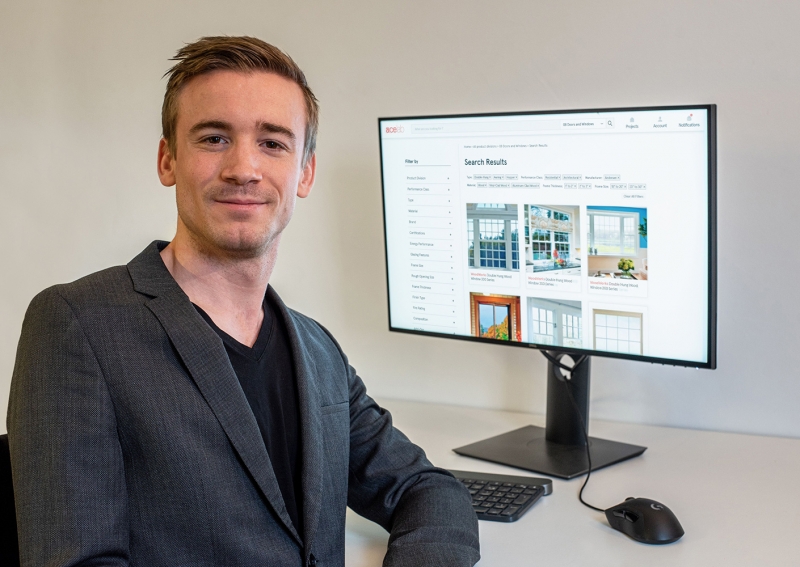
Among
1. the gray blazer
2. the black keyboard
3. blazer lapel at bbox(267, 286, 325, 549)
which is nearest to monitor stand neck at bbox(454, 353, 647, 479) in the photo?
the black keyboard

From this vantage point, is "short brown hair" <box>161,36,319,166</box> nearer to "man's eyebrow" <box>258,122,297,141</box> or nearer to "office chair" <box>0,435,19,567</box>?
"man's eyebrow" <box>258,122,297,141</box>

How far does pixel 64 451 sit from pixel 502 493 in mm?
689

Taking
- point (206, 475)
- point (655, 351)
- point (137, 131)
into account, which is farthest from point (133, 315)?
point (137, 131)

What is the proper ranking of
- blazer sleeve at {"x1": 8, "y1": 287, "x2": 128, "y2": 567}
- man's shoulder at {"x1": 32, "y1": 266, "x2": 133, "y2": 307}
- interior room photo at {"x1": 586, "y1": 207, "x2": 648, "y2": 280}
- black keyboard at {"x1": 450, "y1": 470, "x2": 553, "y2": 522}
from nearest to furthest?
1. blazer sleeve at {"x1": 8, "y1": 287, "x2": 128, "y2": 567}
2. man's shoulder at {"x1": 32, "y1": 266, "x2": 133, "y2": 307}
3. black keyboard at {"x1": 450, "y1": 470, "x2": 553, "y2": 522}
4. interior room photo at {"x1": 586, "y1": 207, "x2": 648, "y2": 280}

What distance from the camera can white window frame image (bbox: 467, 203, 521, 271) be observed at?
4.85 feet

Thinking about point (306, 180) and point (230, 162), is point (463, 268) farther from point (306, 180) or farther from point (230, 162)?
point (230, 162)

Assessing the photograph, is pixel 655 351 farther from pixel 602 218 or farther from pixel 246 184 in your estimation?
pixel 246 184

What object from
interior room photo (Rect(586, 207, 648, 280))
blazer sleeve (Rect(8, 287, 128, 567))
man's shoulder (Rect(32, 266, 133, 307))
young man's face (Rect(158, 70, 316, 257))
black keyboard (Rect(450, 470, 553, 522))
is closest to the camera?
blazer sleeve (Rect(8, 287, 128, 567))

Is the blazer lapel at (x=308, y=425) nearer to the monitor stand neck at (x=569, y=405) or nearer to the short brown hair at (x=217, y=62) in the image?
the short brown hair at (x=217, y=62)

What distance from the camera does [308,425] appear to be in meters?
1.11

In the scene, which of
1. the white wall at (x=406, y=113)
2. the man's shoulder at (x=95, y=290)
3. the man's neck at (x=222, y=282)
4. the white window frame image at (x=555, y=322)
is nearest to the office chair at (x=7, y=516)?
the man's shoulder at (x=95, y=290)

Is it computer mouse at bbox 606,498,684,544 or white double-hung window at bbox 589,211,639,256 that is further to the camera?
white double-hung window at bbox 589,211,639,256

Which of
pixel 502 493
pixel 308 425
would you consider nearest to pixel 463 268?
pixel 502 493

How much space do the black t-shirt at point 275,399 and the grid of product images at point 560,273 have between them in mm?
501
